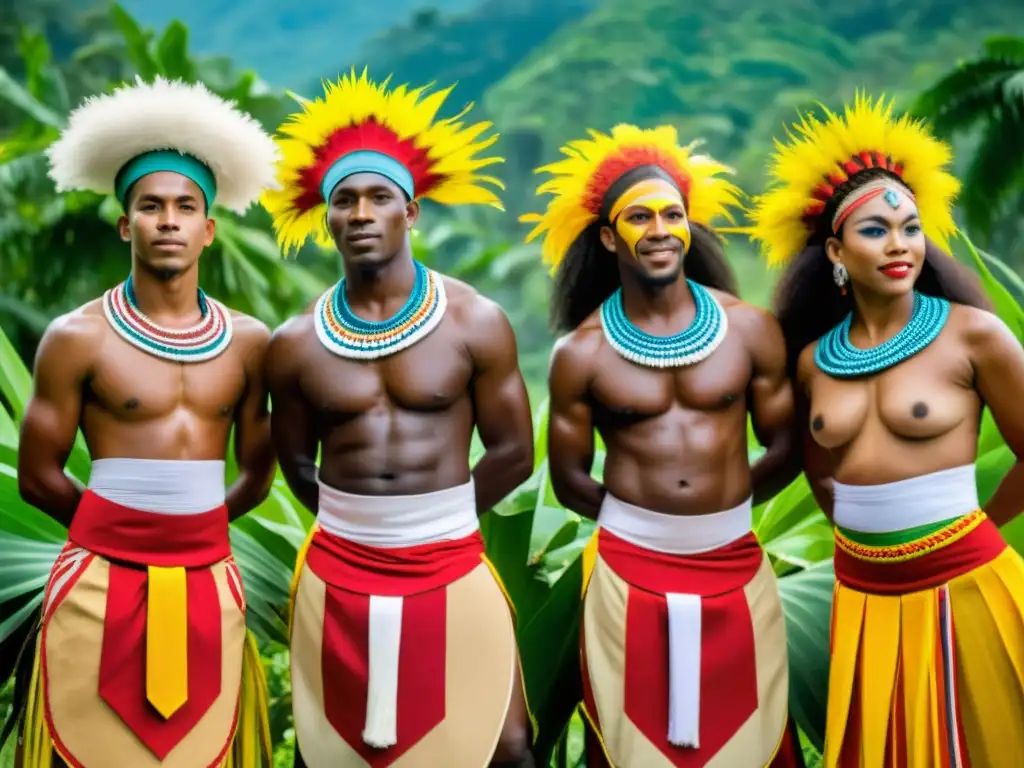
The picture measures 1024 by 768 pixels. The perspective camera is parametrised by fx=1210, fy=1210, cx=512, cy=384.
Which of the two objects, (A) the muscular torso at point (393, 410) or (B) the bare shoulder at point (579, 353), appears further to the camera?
(B) the bare shoulder at point (579, 353)

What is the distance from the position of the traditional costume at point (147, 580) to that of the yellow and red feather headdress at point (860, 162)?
135 centimetres

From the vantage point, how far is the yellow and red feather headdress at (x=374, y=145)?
2.95m

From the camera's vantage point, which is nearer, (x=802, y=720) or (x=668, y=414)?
(x=668, y=414)

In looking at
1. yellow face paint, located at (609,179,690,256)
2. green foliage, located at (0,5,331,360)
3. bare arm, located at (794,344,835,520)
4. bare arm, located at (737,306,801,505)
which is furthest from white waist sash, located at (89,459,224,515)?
green foliage, located at (0,5,331,360)

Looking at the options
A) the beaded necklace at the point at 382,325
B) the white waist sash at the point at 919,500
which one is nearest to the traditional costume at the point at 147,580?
the beaded necklace at the point at 382,325

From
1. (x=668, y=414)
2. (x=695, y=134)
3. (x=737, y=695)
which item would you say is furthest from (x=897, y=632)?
(x=695, y=134)

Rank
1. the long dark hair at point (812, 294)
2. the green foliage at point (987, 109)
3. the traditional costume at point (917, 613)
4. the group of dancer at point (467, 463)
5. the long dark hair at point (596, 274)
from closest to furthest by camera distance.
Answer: the traditional costume at point (917, 613) → the group of dancer at point (467, 463) → the long dark hair at point (812, 294) → the long dark hair at point (596, 274) → the green foliage at point (987, 109)

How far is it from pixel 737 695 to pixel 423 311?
3.87 ft

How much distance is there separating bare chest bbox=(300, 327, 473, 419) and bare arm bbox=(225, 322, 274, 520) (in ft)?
0.56

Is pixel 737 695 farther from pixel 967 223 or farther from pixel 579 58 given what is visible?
pixel 579 58

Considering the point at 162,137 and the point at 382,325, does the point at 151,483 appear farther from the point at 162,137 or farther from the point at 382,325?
the point at 162,137

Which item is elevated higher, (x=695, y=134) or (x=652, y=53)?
(x=652, y=53)

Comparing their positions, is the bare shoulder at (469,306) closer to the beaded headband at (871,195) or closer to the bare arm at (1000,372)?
the beaded headband at (871,195)

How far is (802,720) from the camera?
10.5ft
